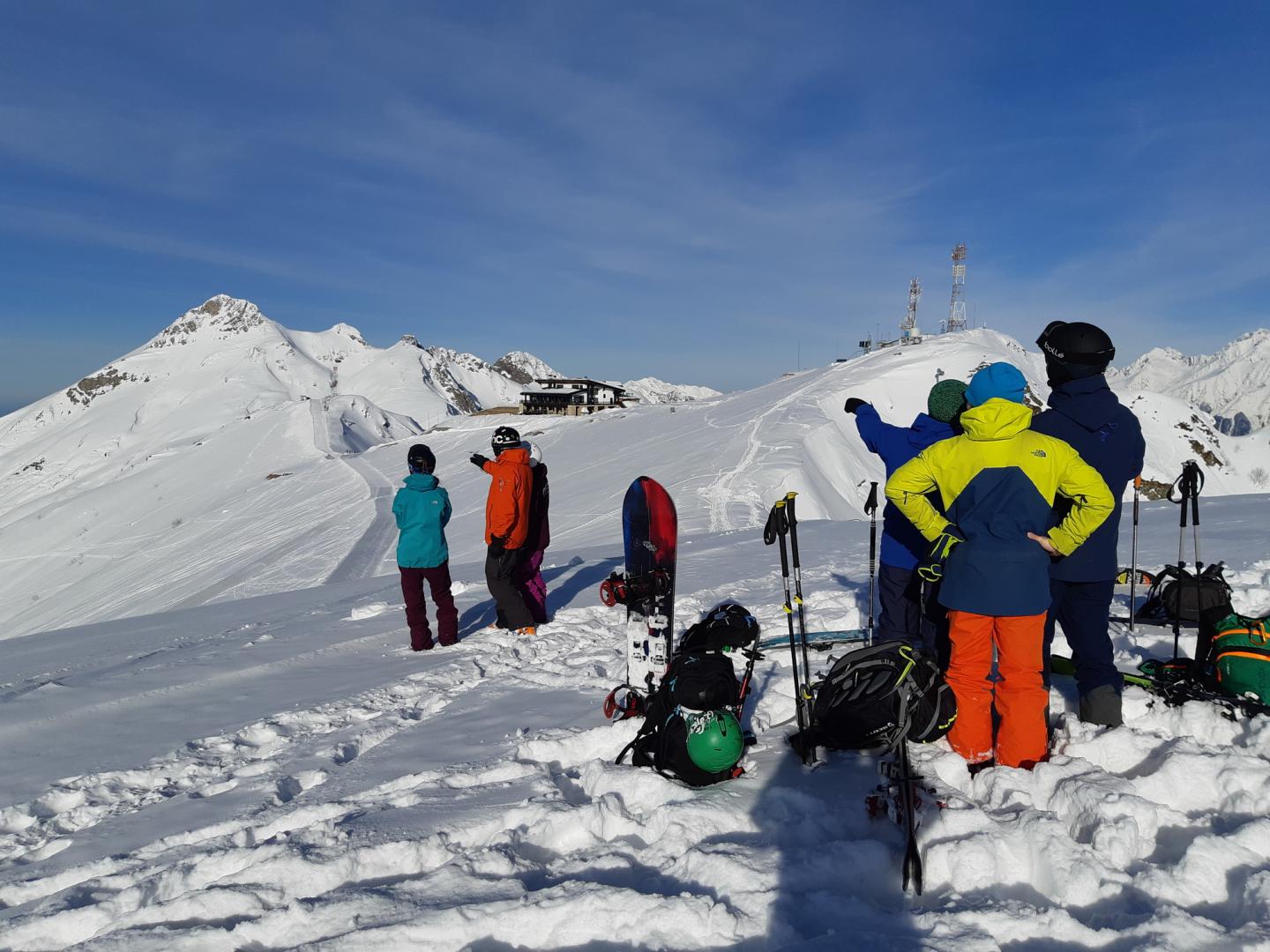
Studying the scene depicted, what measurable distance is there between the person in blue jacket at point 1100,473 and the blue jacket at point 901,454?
775mm

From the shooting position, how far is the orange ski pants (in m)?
3.39

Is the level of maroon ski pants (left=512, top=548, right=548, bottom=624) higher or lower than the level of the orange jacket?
lower

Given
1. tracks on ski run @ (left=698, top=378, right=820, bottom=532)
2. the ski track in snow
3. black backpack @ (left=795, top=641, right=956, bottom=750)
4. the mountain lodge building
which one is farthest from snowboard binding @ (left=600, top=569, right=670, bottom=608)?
the mountain lodge building

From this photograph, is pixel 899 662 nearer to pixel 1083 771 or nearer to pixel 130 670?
pixel 1083 771

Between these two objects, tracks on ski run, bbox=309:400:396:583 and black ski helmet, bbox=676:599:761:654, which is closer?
black ski helmet, bbox=676:599:761:654

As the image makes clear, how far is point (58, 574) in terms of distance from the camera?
27844 millimetres

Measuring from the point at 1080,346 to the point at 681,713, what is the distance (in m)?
2.92

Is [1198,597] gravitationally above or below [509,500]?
below

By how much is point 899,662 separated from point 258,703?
4606mm

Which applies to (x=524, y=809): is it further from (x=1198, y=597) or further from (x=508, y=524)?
(x=1198, y=597)

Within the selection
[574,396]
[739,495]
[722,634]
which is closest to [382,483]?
[739,495]

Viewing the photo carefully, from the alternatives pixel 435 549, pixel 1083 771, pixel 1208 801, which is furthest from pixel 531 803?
pixel 435 549

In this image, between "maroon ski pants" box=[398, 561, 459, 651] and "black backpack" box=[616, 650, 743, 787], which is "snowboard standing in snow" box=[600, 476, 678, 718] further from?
"maroon ski pants" box=[398, 561, 459, 651]

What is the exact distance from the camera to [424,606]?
6672 mm
